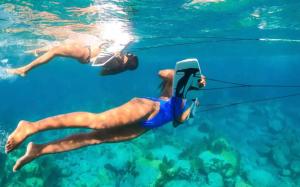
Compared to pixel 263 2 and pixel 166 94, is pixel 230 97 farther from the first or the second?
pixel 166 94

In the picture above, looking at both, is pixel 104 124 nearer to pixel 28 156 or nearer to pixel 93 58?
pixel 28 156

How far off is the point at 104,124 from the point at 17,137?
141 cm

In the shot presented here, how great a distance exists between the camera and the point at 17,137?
5.19m

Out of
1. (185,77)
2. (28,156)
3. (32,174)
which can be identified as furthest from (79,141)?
(32,174)

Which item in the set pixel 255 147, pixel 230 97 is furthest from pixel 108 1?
pixel 230 97

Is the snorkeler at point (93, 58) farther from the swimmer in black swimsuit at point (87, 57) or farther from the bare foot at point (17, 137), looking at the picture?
the bare foot at point (17, 137)

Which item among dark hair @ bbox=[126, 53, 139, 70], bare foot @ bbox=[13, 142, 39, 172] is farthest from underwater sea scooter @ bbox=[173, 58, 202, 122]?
bare foot @ bbox=[13, 142, 39, 172]

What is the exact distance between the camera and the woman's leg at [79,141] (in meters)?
5.46

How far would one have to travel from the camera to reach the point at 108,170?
17344 mm

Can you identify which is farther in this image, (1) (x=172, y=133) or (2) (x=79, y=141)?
(1) (x=172, y=133)

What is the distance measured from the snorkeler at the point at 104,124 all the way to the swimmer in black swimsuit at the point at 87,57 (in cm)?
152

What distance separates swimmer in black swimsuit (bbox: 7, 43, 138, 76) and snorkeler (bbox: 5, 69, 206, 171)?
1.52 m

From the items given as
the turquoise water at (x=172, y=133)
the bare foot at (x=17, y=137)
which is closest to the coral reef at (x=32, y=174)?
the turquoise water at (x=172, y=133)

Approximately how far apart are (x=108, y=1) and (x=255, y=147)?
15.1 m
